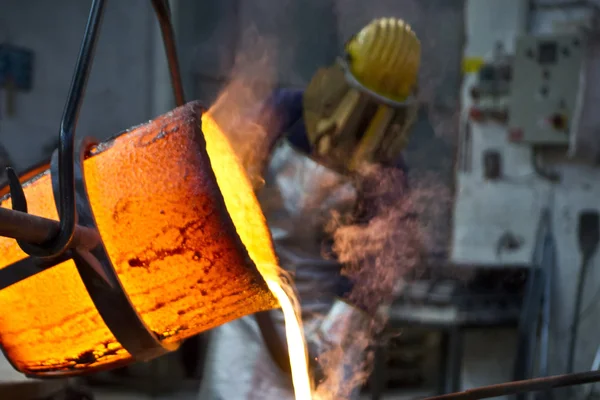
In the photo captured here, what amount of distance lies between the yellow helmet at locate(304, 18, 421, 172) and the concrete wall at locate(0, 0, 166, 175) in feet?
7.07

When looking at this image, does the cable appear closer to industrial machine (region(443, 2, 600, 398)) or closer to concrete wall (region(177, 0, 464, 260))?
industrial machine (region(443, 2, 600, 398))

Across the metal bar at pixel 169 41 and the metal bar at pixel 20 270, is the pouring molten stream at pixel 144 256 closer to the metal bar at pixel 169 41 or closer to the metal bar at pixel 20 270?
the metal bar at pixel 20 270

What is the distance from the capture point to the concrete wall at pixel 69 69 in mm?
3633

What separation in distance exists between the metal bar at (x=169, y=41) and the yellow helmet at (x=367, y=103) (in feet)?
2.80

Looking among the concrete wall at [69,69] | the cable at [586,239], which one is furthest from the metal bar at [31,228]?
the cable at [586,239]

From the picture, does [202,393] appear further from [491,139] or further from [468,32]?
[468,32]

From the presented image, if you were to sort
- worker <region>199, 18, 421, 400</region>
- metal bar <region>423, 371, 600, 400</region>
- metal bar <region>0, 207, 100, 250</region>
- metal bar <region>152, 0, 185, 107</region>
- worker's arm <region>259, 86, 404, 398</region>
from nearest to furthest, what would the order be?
metal bar <region>0, 207, 100, 250</region>
metal bar <region>423, 371, 600, 400</region>
metal bar <region>152, 0, 185, 107</region>
worker's arm <region>259, 86, 404, 398</region>
worker <region>199, 18, 421, 400</region>

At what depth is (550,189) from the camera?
3514 millimetres

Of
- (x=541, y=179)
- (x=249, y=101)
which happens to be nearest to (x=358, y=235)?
(x=249, y=101)

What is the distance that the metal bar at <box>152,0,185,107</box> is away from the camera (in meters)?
0.90

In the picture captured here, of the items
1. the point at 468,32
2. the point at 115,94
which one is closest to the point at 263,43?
the point at 115,94

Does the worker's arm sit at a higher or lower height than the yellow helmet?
lower

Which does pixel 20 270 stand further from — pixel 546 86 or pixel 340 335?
pixel 546 86

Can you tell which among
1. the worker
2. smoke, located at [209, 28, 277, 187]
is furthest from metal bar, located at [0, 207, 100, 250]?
the worker
